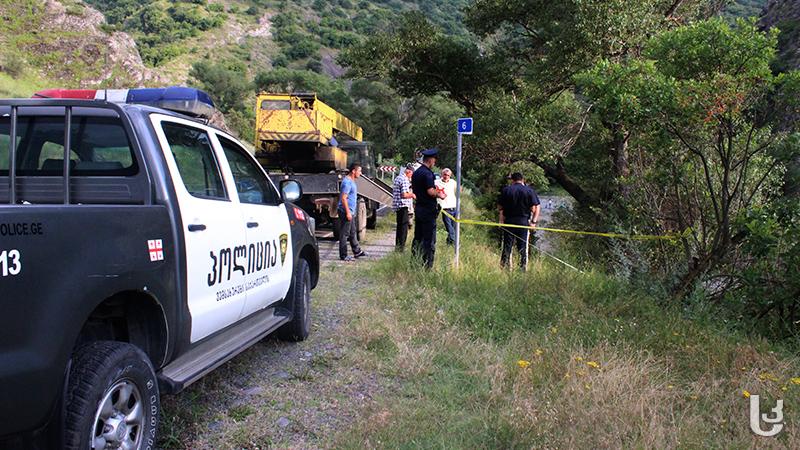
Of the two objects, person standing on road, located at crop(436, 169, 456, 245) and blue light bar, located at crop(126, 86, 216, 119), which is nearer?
blue light bar, located at crop(126, 86, 216, 119)

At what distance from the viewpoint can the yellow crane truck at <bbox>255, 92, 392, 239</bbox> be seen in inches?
465

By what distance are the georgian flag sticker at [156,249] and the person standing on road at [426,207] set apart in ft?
16.5

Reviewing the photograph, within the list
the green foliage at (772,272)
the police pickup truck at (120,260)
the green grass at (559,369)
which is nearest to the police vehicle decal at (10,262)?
the police pickup truck at (120,260)

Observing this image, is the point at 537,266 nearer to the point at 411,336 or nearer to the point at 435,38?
the point at 411,336

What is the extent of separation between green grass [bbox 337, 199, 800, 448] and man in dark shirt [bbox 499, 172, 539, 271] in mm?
2064

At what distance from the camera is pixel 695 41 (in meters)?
6.19

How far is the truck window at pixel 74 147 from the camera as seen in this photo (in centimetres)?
330

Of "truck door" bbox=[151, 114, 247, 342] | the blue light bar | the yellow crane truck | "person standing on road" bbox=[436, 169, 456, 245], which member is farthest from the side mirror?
the yellow crane truck

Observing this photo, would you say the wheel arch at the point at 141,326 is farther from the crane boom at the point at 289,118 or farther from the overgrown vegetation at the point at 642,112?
the crane boom at the point at 289,118

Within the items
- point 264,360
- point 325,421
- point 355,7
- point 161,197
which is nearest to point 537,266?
point 264,360

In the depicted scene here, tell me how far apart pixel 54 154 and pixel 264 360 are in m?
2.20

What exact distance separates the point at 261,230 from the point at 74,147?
1336 millimetres

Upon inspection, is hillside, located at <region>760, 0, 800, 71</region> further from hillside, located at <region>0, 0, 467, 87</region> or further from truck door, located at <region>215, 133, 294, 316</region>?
truck door, located at <region>215, 133, 294, 316</region>

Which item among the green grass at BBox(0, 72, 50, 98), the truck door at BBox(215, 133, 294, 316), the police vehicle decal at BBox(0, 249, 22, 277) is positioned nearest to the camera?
the police vehicle decal at BBox(0, 249, 22, 277)
